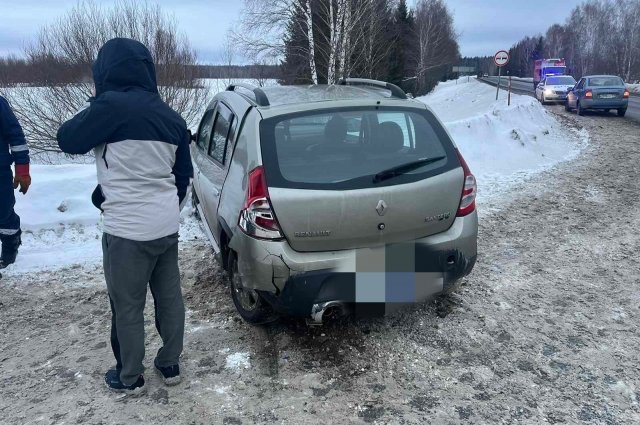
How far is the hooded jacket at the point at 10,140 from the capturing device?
4.50 meters

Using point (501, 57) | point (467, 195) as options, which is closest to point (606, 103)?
point (501, 57)

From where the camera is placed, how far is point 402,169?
3.37 meters

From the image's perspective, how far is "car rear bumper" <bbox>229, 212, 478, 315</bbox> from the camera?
3.13m

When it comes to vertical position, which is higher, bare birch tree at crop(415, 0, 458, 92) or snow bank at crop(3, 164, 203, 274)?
bare birch tree at crop(415, 0, 458, 92)

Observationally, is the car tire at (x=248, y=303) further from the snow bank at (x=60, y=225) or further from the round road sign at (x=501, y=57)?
the round road sign at (x=501, y=57)

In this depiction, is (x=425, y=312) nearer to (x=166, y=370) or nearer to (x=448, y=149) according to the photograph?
(x=448, y=149)

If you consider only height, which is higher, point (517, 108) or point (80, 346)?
point (517, 108)

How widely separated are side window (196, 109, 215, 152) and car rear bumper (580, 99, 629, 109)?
1786 centimetres

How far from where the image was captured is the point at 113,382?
3049 millimetres

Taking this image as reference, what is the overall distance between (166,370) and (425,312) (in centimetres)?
200

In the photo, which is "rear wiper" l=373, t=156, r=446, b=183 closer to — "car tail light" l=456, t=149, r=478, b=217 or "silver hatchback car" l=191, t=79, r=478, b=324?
"silver hatchback car" l=191, t=79, r=478, b=324

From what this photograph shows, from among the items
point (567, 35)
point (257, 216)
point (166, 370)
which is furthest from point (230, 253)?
point (567, 35)

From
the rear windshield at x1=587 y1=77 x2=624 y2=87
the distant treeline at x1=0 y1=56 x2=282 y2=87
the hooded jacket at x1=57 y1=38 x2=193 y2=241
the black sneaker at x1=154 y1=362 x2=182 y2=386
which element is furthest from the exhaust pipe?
the rear windshield at x1=587 y1=77 x2=624 y2=87

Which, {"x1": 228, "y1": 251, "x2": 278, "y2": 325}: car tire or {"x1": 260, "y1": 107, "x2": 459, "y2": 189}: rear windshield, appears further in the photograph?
{"x1": 228, "y1": 251, "x2": 278, "y2": 325}: car tire
